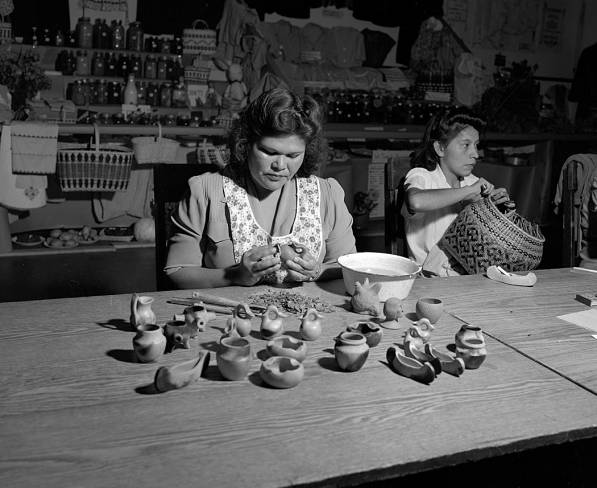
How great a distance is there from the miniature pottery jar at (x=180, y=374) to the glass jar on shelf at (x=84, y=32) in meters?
5.42

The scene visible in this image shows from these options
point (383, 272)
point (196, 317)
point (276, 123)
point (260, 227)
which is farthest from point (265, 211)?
point (196, 317)

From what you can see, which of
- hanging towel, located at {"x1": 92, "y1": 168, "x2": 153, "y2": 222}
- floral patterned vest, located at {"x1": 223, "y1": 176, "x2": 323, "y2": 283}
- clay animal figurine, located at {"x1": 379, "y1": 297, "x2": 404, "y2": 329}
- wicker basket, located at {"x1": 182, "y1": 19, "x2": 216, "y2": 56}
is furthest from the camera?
wicker basket, located at {"x1": 182, "y1": 19, "x2": 216, "y2": 56}

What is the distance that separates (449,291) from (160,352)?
0.97m

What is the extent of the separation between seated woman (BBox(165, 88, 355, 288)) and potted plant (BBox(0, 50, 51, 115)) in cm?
359

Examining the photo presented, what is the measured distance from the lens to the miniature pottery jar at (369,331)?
1.41 meters

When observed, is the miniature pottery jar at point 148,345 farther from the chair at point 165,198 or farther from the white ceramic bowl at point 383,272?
the chair at point 165,198

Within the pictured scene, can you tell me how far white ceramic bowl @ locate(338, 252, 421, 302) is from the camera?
5.56ft

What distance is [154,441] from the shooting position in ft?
3.22

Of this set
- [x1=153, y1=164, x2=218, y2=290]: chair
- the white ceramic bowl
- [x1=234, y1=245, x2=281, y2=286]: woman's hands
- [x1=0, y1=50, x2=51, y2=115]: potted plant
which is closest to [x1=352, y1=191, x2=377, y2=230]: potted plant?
[x1=0, y1=50, x2=51, y2=115]: potted plant

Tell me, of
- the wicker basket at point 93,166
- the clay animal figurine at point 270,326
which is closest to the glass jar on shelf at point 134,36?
the wicker basket at point 93,166

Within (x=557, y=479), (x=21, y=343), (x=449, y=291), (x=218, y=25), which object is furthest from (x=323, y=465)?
(x=218, y=25)

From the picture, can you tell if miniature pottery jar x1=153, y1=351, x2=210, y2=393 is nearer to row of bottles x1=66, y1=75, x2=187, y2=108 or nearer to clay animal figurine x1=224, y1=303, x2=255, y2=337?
clay animal figurine x1=224, y1=303, x2=255, y2=337

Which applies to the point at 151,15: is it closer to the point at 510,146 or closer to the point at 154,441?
the point at 510,146

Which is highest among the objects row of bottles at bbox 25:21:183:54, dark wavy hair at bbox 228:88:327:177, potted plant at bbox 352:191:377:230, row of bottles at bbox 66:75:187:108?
row of bottles at bbox 25:21:183:54
